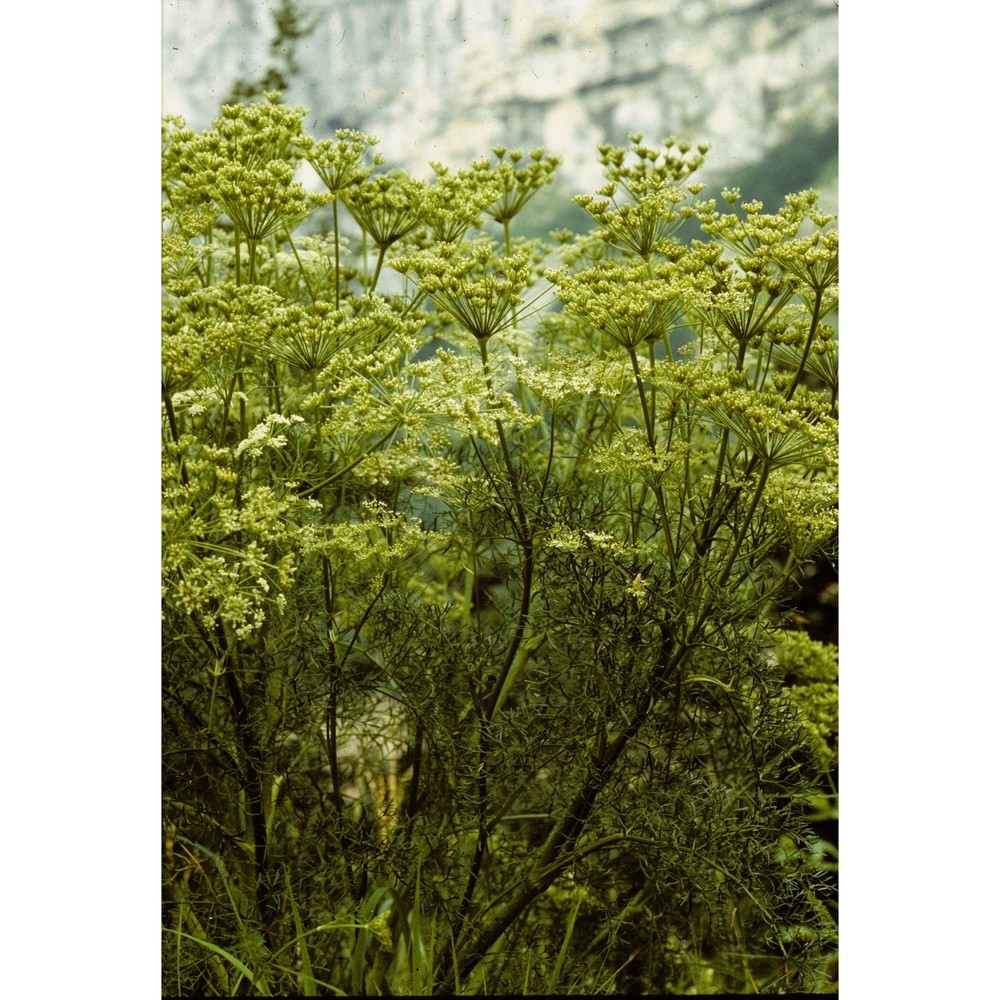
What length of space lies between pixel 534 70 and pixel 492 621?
1118mm

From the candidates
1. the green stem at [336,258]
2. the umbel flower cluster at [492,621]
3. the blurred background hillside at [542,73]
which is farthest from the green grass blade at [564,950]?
the blurred background hillside at [542,73]

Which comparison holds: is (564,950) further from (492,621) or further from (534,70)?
(534,70)

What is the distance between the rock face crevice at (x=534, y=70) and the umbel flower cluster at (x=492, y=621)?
0.22 feet

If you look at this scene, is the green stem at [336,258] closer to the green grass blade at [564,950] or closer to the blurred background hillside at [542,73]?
the blurred background hillside at [542,73]

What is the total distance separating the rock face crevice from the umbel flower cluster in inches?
2.7

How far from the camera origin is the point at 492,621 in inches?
82.2

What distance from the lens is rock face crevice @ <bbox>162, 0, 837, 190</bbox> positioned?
206 centimetres

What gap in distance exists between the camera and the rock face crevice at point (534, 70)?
2.06m

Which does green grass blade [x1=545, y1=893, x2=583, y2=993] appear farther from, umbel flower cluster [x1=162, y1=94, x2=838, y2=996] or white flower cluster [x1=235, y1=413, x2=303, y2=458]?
white flower cluster [x1=235, y1=413, x2=303, y2=458]

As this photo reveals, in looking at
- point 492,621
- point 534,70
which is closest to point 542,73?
point 534,70

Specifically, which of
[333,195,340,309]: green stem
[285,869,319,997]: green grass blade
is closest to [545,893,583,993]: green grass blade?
[285,869,319,997]: green grass blade
